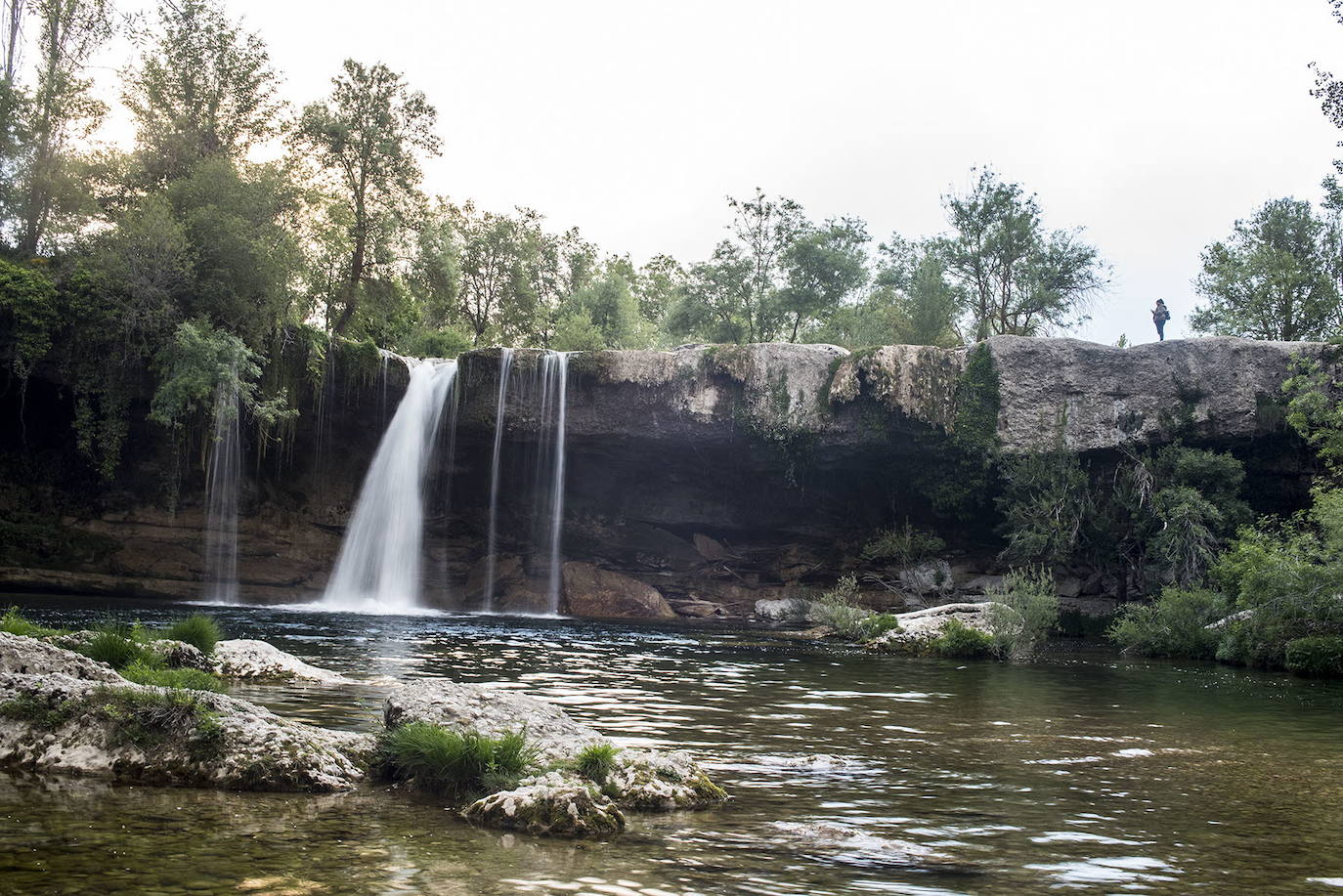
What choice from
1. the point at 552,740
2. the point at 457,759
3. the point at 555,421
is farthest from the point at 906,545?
the point at 457,759

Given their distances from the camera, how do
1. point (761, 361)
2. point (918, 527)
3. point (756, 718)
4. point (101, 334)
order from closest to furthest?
point (756, 718) < point (101, 334) < point (761, 361) < point (918, 527)

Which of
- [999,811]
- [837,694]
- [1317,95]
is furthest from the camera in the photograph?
[1317,95]

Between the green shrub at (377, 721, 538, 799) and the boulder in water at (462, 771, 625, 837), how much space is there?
39cm

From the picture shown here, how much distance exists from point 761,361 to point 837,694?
18785 millimetres

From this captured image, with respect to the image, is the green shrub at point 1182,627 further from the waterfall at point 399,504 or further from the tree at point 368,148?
the tree at point 368,148

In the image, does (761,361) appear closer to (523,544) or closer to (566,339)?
(523,544)

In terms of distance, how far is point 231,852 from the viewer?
4453 millimetres

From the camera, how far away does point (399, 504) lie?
101 ft

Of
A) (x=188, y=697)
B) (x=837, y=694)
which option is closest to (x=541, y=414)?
(x=837, y=694)

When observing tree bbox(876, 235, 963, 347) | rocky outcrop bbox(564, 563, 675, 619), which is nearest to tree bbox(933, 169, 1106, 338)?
tree bbox(876, 235, 963, 347)

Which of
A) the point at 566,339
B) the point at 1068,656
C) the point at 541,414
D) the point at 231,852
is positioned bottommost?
the point at 1068,656

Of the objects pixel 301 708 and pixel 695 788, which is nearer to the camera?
pixel 695 788

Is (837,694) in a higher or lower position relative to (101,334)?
lower

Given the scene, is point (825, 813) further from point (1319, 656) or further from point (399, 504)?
point (399, 504)
